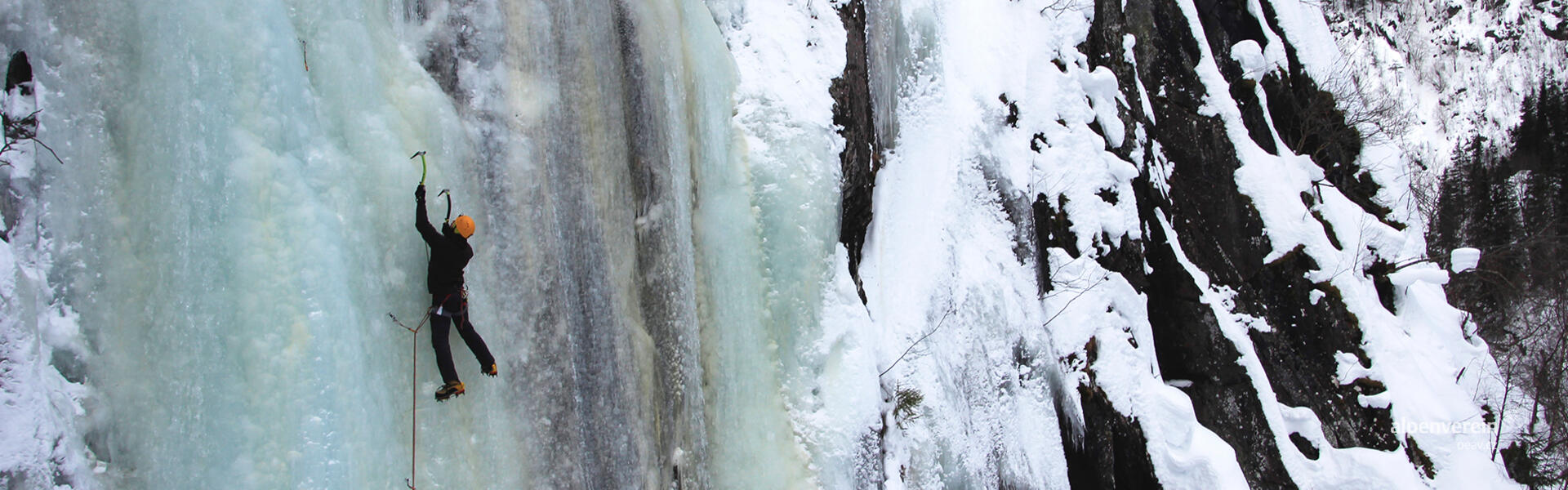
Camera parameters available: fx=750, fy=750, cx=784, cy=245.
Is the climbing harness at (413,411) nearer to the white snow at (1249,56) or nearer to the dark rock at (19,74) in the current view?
the dark rock at (19,74)

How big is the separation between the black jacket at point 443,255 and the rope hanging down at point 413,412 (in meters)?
0.27

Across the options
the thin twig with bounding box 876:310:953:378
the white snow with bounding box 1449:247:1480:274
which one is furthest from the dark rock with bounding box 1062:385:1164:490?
the white snow with bounding box 1449:247:1480:274

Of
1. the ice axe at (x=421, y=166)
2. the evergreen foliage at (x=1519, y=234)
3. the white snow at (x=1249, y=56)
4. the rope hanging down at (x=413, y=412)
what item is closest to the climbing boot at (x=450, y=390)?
the rope hanging down at (x=413, y=412)

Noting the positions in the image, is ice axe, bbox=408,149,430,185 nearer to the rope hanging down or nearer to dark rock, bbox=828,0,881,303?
the rope hanging down

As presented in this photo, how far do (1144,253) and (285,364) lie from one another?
6.99 meters

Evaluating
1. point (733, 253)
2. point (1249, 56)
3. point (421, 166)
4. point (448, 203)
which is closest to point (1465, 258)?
point (1249, 56)

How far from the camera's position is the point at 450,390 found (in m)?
3.38

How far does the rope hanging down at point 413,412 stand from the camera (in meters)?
3.44

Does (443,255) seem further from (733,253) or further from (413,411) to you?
(733,253)

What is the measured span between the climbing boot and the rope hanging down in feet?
0.54

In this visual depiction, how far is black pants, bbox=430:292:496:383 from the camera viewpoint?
3.40m

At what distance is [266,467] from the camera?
10.1ft

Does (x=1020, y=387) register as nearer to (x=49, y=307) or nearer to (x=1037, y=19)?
(x=1037, y=19)

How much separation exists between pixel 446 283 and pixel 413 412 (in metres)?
0.63
